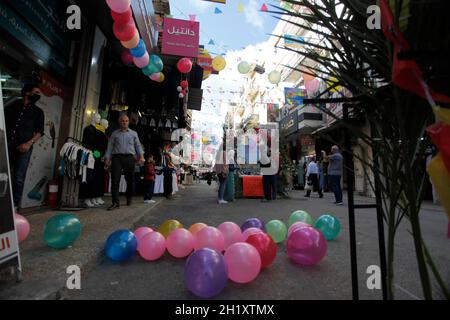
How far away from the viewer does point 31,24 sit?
153 inches

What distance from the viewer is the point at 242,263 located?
6.01ft

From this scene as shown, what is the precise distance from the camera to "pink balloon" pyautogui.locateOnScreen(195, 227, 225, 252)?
241cm

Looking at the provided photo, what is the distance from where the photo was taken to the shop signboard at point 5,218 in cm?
154

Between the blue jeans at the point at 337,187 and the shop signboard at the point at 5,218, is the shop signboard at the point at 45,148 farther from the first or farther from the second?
the blue jeans at the point at 337,187

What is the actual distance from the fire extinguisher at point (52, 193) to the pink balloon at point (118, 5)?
3279 mm

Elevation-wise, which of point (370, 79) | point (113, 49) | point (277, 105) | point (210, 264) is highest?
point (277, 105)

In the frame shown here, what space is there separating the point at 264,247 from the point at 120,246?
129cm

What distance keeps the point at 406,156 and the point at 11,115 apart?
4.74 m

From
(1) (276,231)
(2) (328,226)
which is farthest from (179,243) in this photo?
(2) (328,226)

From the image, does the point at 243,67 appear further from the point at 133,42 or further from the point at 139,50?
the point at 133,42

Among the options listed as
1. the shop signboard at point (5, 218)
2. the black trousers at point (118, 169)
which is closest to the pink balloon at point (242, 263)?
the shop signboard at point (5, 218)
